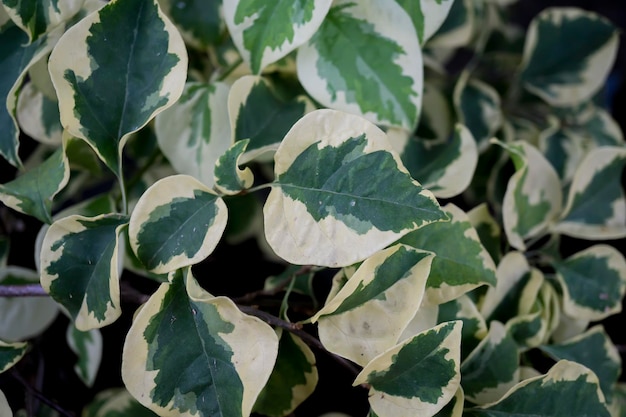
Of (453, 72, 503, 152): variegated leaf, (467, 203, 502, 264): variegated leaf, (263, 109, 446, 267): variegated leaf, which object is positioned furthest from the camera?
(453, 72, 503, 152): variegated leaf

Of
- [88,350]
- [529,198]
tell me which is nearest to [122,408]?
[88,350]

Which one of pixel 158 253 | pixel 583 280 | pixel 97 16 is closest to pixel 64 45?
pixel 97 16

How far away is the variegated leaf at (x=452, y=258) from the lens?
1.57 ft

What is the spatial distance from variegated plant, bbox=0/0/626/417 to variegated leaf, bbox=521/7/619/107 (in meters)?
0.02

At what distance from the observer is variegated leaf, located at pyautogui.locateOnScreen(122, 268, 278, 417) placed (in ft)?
1.32

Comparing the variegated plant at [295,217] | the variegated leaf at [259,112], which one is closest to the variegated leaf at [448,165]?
the variegated plant at [295,217]

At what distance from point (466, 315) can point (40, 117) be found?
1.45ft

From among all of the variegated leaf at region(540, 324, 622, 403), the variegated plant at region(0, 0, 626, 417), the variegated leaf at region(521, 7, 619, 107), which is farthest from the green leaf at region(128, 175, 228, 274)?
the variegated leaf at region(521, 7, 619, 107)

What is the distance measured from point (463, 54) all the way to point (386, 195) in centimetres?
112

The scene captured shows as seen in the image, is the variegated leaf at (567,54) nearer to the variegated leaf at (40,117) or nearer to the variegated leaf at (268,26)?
the variegated leaf at (268,26)

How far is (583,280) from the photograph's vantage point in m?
0.62

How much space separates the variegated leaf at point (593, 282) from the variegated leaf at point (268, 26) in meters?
0.36

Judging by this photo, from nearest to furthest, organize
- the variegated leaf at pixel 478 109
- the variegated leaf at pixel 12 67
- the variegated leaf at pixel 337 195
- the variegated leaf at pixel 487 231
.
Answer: the variegated leaf at pixel 337 195 < the variegated leaf at pixel 12 67 < the variegated leaf at pixel 487 231 < the variegated leaf at pixel 478 109

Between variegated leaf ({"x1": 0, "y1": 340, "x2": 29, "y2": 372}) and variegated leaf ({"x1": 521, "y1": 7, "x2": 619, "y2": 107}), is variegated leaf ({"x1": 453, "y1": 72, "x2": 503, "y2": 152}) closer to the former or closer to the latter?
variegated leaf ({"x1": 521, "y1": 7, "x2": 619, "y2": 107})
